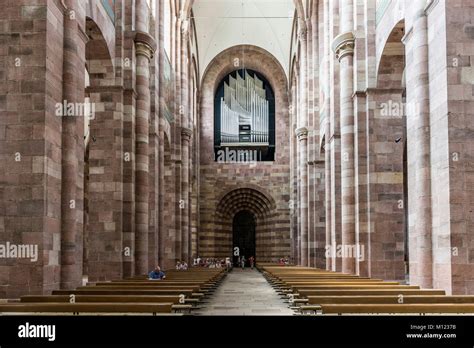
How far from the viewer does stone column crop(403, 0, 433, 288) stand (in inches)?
626

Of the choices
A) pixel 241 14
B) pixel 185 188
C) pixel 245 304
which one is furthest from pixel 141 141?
pixel 241 14

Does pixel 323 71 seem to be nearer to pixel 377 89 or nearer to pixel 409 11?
pixel 377 89

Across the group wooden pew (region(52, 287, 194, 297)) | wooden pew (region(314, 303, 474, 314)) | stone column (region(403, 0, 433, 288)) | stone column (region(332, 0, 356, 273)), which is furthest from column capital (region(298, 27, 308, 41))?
wooden pew (region(314, 303, 474, 314))

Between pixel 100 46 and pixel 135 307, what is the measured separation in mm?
13246

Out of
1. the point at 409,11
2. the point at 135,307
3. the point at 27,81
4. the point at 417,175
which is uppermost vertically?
the point at 409,11

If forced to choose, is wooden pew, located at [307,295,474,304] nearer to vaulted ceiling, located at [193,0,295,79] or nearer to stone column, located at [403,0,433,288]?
stone column, located at [403,0,433,288]

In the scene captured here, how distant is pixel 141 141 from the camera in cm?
2512

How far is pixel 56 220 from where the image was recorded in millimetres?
15383

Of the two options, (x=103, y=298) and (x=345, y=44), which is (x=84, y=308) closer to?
(x=103, y=298)

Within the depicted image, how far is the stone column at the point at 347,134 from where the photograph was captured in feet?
82.4

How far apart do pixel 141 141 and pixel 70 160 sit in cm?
891

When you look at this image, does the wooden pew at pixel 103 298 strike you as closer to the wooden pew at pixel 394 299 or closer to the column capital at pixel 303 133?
the wooden pew at pixel 394 299

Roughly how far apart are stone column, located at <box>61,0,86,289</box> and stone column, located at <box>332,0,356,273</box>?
39.0 ft
